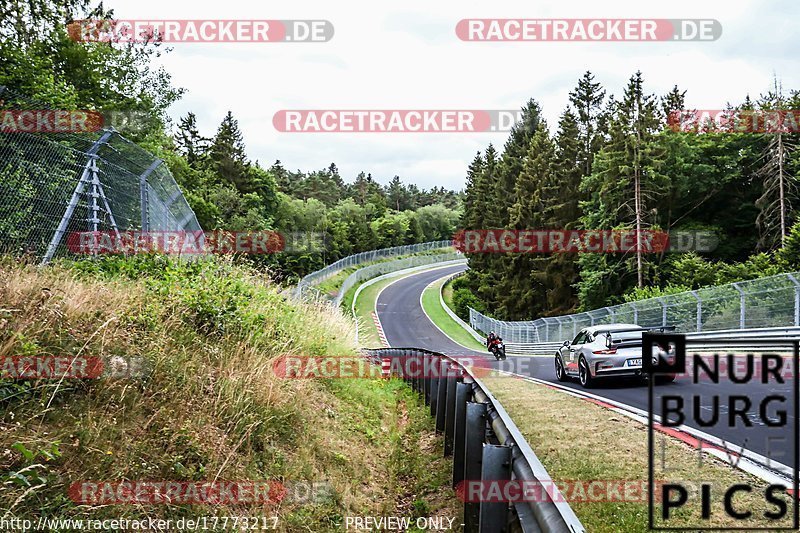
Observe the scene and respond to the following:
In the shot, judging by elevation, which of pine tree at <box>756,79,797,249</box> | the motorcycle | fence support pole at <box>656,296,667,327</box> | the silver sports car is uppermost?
pine tree at <box>756,79,797,249</box>

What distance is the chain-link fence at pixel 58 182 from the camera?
6863mm

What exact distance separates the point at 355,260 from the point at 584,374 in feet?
201

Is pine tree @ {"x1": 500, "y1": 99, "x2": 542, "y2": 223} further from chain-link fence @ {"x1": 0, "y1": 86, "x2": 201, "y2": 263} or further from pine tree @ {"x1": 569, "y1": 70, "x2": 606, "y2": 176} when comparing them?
chain-link fence @ {"x1": 0, "y1": 86, "x2": 201, "y2": 263}

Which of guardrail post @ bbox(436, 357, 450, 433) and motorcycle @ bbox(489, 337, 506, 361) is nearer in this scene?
guardrail post @ bbox(436, 357, 450, 433)

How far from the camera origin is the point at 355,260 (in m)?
72.7

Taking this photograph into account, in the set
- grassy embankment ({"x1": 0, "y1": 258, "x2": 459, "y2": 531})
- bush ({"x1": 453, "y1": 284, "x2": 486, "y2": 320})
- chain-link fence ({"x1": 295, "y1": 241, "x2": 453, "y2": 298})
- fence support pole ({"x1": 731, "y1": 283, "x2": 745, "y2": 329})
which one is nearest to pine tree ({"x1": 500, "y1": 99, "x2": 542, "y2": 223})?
bush ({"x1": 453, "y1": 284, "x2": 486, "y2": 320})

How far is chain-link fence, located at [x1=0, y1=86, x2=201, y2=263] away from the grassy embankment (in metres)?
0.79

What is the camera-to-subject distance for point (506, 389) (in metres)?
12.1

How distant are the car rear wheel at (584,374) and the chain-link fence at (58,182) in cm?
917

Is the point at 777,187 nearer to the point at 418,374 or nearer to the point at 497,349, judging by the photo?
the point at 497,349

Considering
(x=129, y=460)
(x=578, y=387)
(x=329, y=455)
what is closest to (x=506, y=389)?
(x=578, y=387)

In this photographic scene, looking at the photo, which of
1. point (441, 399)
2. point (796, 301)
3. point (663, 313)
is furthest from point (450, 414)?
point (663, 313)

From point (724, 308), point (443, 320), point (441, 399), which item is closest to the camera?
point (441, 399)

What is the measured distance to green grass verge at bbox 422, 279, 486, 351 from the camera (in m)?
44.8
